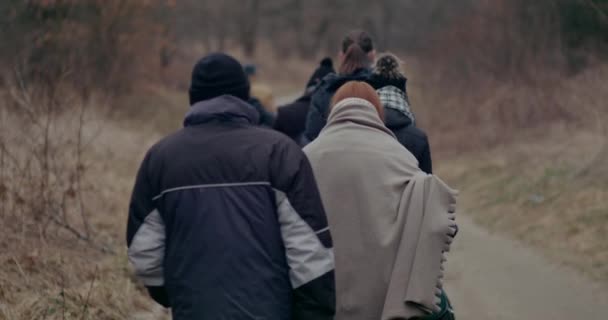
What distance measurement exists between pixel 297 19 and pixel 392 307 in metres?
52.9

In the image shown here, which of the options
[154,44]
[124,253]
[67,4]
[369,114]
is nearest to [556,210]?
[124,253]

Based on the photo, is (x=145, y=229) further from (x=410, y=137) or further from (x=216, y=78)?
(x=410, y=137)

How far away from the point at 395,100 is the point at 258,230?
6.30 feet

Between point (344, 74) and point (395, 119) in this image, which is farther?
point (344, 74)

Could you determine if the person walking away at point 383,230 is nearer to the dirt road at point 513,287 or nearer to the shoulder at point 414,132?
the shoulder at point 414,132

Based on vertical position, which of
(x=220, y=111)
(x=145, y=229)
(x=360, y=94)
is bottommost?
(x=145, y=229)

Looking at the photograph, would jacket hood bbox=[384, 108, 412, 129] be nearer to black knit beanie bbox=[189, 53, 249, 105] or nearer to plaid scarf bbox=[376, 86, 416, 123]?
plaid scarf bbox=[376, 86, 416, 123]

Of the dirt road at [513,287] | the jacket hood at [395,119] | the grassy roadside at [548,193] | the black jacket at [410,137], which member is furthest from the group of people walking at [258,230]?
the grassy roadside at [548,193]

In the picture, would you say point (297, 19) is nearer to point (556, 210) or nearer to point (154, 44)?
point (154, 44)

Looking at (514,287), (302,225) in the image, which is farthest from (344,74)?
(514,287)

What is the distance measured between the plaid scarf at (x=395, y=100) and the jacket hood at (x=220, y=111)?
162cm

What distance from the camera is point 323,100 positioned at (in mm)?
6102

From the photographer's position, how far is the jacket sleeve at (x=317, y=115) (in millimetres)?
6117

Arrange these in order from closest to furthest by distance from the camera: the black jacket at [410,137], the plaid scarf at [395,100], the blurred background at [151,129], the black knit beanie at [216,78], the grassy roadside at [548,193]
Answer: the black knit beanie at [216,78] → the black jacket at [410,137] → the plaid scarf at [395,100] → the blurred background at [151,129] → the grassy roadside at [548,193]
